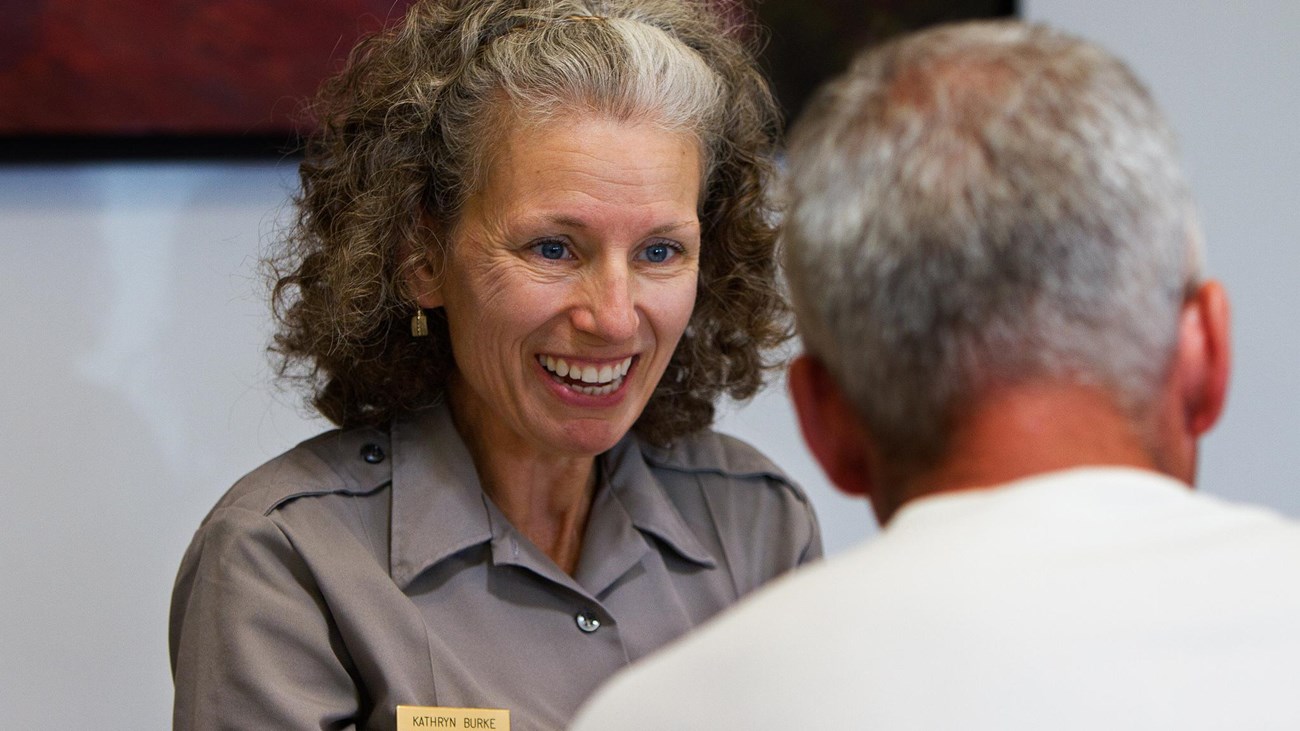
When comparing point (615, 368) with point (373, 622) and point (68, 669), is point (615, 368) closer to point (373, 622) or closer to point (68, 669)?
point (373, 622)

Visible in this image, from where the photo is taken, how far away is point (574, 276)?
1.74 m

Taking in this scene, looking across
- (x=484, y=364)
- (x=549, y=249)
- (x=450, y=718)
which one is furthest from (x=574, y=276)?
(x=450, y=718)

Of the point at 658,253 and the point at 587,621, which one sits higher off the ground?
the point at 658,253

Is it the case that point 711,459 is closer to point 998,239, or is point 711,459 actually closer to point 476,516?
point 476,516

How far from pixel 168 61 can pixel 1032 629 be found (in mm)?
2198

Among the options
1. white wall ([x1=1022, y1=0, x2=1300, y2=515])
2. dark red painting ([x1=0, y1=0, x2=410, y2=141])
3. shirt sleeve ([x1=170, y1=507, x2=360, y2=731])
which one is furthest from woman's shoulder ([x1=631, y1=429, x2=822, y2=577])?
white wall ([x1=1022, y1=0, x2=1300, y2=515])

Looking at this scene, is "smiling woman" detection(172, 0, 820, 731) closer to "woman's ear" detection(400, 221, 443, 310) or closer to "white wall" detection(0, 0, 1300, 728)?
"woman's ear" detection(400, 221, 443, 310)

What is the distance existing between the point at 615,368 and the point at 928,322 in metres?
0.95

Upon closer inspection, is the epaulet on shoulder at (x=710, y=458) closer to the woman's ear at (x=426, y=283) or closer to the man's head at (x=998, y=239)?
the woman's ear at (x=426, y=283)

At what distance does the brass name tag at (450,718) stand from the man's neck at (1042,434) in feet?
3.00

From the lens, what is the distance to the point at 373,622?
1.63 m

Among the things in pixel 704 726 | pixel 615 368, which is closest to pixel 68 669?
pixel 615 368

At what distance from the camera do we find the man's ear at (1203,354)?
2.86 ft

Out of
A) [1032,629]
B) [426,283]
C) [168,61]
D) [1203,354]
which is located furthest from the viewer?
[168,61]
